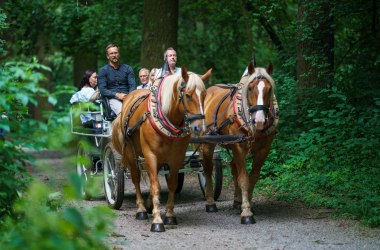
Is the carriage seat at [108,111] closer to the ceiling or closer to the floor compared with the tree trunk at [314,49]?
closer to the floor

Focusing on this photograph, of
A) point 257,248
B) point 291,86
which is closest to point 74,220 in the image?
point 257,248

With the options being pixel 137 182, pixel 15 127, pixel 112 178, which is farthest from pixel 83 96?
pixel 15 127

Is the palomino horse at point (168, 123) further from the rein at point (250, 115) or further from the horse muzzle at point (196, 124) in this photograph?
the rein at point (250, 115)

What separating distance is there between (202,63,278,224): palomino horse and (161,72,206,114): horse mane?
76cm

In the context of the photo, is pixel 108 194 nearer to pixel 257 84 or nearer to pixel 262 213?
pixel 262 213

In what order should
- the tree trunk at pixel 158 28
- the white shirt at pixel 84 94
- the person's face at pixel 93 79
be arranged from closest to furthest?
the white shirt at pixel 84 94, the person's face at pixel 93 79, the tree trunk at pixel 158 28

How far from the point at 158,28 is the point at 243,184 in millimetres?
6230

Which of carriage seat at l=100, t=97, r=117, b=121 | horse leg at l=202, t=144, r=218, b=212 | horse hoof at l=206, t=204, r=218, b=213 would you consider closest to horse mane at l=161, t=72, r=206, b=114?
horse leg at l=202, t=144, r=218, b=212

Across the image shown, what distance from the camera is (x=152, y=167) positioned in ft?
Result: 27.8

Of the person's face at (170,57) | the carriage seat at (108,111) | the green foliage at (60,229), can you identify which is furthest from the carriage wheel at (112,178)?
the green foliage at (60,229)

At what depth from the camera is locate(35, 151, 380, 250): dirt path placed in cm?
734

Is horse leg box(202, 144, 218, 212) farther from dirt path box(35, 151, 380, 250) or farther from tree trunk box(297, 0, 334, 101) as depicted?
tree trunk box(297, 0, 334, 101)

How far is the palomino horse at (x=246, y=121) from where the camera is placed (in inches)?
332

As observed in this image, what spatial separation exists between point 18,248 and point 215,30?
1729cm
